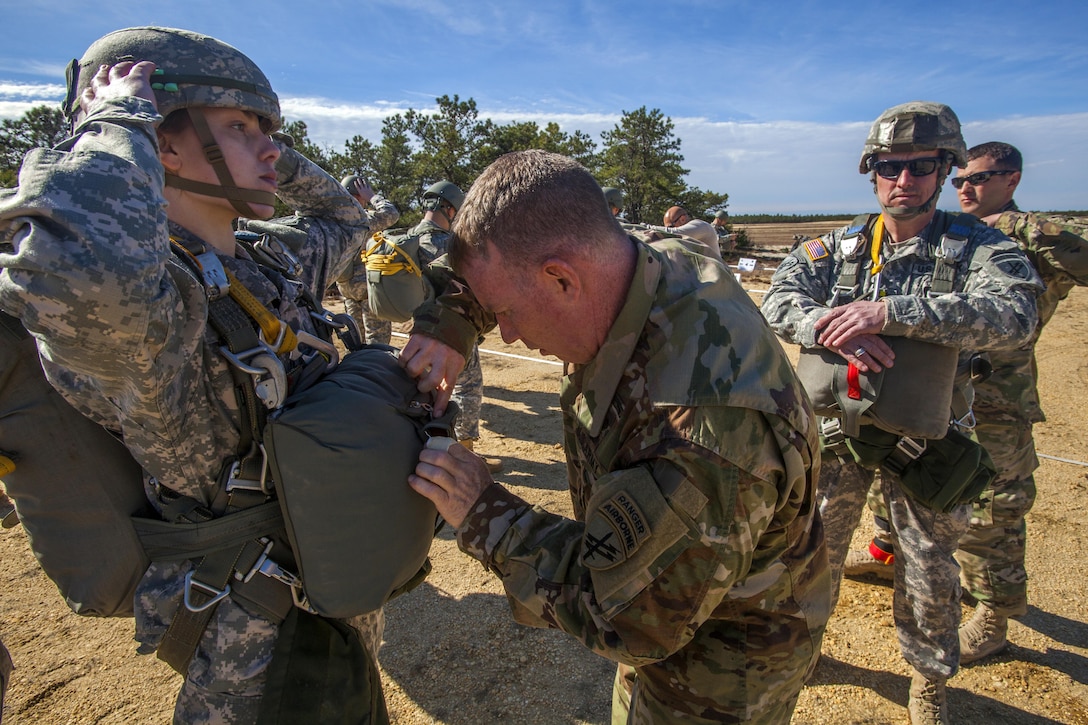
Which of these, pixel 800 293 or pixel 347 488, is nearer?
pixel 347 488

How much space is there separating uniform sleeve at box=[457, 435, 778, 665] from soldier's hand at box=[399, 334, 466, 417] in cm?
72

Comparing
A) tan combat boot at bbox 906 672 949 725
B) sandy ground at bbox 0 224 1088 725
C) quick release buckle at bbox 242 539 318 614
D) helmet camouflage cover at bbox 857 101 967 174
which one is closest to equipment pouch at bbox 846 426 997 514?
tan combat boot at bbox 906 672 949 725

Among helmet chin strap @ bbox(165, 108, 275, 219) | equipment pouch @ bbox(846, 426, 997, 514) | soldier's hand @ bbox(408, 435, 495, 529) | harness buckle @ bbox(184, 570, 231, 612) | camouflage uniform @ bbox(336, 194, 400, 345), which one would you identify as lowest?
camouflage uniform @ bbox(336, 194, 400, 345)

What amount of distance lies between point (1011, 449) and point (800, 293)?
5.92ft

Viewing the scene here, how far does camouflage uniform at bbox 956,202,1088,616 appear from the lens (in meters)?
3.46

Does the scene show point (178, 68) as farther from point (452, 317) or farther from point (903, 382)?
point (903, 382)

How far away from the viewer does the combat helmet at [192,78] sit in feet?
5.58

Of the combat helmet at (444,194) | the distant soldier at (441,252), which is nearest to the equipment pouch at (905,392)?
the distant soldier at (441,252)

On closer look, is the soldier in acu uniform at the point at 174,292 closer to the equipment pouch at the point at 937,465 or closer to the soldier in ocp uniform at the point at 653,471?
the soldier in ocp uniform at the point at 653,471

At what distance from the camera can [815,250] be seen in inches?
134

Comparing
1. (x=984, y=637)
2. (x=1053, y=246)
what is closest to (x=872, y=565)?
(x=984, y=637)

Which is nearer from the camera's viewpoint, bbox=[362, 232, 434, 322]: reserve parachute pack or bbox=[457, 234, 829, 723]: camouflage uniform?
bbox=[457, 234, 829, 723]: camouflage uniform

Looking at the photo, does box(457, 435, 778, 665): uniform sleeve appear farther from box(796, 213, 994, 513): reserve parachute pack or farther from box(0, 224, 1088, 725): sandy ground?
box(0, 224, 1088, 725): sandy ground

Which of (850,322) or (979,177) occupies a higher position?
(979,177)
